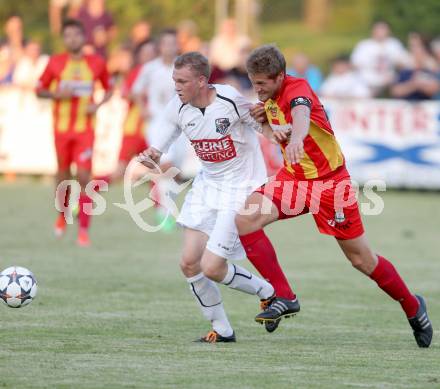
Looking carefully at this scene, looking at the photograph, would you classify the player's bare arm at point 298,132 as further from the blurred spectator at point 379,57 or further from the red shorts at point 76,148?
the blurred spectator at point 379,57

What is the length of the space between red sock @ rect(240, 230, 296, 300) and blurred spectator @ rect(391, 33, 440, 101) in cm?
1172

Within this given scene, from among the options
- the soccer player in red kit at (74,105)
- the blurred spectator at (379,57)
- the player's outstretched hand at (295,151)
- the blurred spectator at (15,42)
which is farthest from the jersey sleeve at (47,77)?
the blurred spectator at (379,57)

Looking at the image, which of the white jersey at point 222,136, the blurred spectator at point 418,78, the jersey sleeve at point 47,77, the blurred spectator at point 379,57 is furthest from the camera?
the blurred spectator at point 379,57

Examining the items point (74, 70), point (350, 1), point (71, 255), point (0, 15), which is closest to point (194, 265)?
point (71, 255)

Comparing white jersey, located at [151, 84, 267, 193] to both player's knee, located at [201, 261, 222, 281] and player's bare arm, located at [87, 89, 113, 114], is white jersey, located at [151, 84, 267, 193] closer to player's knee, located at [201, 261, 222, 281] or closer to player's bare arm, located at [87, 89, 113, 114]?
player's knee, located at [201, 261, 222, 281]

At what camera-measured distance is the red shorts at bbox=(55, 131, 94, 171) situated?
13.0 m

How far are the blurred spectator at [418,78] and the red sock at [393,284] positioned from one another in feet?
38.4

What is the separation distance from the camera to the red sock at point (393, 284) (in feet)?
23.7

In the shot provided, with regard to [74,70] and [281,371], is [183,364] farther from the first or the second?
[74,70]

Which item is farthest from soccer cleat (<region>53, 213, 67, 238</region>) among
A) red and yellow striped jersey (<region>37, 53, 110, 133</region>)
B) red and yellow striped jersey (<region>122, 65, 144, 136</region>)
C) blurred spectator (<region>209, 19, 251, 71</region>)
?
blurred spectator (<region>209, 19, 251, 71</region>)

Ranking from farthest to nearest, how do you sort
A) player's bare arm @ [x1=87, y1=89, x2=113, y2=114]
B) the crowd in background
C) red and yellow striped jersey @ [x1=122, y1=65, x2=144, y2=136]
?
the crowd in background → red and yellow striped jersey @ [x1=122, y1=65, x2=144, y2=136] → player's bare arm @ [x1=87, y1=89, x2=113, y2=114]

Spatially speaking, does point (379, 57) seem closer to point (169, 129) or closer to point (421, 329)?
point (169, 129)

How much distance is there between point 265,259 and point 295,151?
0.96 m

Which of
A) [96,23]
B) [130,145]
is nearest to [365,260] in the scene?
[130,145]
